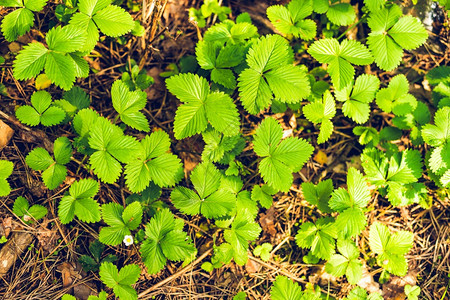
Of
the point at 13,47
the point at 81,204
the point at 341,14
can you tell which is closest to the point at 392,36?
the point at 341,14

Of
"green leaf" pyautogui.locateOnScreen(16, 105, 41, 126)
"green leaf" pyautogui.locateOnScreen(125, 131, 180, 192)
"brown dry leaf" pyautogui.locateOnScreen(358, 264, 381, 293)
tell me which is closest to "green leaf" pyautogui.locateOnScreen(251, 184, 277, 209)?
"green leaf" pyautogui.locateOnScreen(125, 131, 180, 192)

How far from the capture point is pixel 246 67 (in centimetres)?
255

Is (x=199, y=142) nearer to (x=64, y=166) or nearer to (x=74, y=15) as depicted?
(x=64, y=166)

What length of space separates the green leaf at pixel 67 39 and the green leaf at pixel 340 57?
1707 millimetres

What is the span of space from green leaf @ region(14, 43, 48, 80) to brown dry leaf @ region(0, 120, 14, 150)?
49 cm

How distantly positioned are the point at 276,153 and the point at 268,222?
67 centimetres

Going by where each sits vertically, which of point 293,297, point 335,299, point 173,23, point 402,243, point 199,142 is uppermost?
point 173,23

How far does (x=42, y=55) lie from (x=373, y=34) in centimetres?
257

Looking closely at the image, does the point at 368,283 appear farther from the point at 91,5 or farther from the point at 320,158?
the point at 91,5

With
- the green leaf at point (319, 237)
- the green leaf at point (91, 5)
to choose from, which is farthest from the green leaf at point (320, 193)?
the green leaf at point (91, 5)

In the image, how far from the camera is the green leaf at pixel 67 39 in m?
2.30

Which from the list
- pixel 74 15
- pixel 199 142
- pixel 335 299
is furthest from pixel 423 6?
pixel 74 15

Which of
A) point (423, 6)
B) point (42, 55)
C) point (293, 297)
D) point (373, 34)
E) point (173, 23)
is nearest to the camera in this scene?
point (42, 55)

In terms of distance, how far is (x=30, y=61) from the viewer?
7.54 feet
